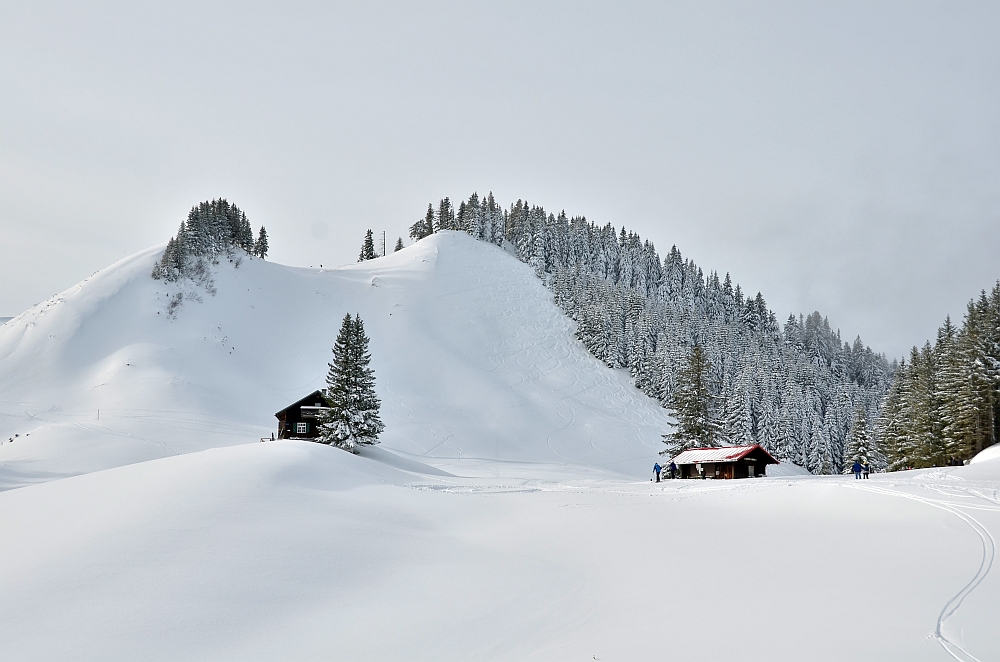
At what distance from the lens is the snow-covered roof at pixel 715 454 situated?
44781mm

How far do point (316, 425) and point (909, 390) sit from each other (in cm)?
4997

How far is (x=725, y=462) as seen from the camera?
45438 millimetres

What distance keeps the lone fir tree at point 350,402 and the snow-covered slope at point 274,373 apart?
7.99m

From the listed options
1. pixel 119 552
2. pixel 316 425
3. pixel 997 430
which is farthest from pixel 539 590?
pixel 997 430

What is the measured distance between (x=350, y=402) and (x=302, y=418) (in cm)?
822

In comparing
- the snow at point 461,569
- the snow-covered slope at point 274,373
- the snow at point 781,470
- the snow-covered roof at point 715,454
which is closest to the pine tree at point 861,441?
the snow at point 781,470

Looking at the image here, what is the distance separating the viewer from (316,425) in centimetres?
4953

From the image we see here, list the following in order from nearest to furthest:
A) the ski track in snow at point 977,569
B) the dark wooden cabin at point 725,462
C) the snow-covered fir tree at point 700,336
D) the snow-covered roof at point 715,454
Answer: the ski track in snow at point 977,569 → the snow-covered roof at point 715,454 → the dark wooden cabin at point 725,462 → the snow-covered fir tree at point 700,336

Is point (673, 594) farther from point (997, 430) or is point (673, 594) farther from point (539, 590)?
point (997, 430)

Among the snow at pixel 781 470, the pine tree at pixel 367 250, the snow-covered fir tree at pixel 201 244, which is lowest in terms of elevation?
the snow at pixel 781 470

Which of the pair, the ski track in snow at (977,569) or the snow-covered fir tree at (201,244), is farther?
the snow-covered fir tree at (201,244)

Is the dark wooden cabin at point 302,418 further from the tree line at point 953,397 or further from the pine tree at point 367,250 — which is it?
the pine tree at point 367,250

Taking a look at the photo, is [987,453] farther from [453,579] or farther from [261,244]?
[261,244]

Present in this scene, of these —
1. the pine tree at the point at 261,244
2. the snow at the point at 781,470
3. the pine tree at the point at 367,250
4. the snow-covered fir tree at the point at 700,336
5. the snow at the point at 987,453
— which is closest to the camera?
the snow at the point at 987,453
